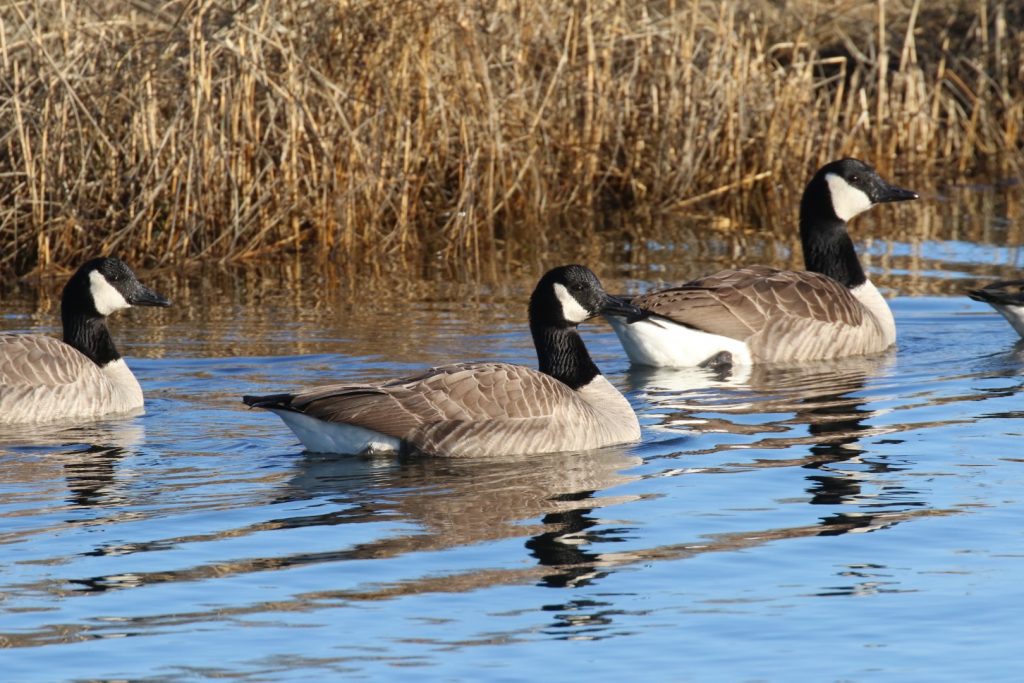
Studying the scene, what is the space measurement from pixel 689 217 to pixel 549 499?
1117 centimetres

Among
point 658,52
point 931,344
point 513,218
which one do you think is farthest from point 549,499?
point 658,52

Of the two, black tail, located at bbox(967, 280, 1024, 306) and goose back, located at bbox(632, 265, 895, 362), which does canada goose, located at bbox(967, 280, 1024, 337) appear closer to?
black tail, located at bbox(967, 280, 1024, 306)

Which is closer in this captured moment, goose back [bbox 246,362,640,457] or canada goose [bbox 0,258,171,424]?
goose back [bbox 246,362,640,457]

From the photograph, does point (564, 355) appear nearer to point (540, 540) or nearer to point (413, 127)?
point (540, 540)

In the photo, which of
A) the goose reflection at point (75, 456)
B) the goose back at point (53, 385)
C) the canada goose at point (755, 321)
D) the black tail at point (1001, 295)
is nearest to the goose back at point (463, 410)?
the goose reflection at point (75, 456)

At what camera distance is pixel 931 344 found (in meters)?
12.9

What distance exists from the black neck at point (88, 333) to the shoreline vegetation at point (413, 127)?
3.12 m

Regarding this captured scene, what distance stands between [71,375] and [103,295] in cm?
98

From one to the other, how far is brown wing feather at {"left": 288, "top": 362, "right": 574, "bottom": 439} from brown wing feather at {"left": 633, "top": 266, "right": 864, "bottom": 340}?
10.2ft

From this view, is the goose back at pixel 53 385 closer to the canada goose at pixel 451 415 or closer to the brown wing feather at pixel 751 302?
the canada goose at pixel 451 415

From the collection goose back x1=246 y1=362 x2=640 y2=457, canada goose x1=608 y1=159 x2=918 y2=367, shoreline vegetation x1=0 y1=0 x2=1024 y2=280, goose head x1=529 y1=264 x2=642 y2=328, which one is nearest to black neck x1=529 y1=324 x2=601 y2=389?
goose head x1=529 y1=264 x2=642 y2=328

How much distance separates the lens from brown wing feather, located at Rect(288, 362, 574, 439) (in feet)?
28.9

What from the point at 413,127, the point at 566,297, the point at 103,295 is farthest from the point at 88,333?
the point at 413,127

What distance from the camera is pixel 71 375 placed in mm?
10406
